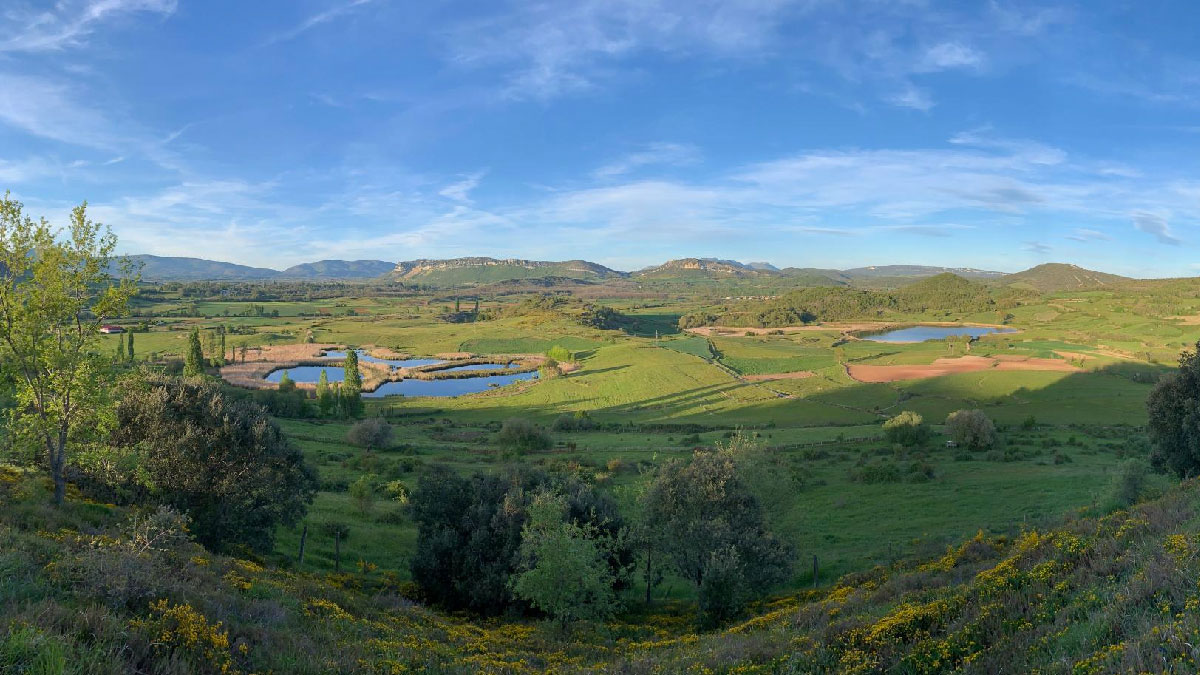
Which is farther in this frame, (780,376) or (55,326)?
(780,376)

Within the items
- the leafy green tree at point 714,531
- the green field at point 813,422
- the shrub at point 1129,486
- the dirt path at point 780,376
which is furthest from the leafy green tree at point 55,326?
the dirt path at point 780,376

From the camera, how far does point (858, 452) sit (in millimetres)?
55469

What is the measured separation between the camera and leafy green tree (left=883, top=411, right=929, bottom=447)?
56.7m

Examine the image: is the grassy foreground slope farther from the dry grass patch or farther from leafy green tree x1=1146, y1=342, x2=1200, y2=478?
the dry grass patch

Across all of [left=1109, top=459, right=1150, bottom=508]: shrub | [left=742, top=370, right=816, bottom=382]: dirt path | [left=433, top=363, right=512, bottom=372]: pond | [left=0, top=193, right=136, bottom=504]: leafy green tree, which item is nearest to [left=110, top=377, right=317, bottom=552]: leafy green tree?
[left=0, top=193, right=136, bottom=504]: leafy green tree

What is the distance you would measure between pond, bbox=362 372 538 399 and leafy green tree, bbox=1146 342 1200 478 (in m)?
100

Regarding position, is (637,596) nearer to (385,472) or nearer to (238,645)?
(238,645)

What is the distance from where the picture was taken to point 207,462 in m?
23.5

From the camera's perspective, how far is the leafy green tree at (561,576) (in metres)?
21.0

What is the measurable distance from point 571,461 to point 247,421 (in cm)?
3386

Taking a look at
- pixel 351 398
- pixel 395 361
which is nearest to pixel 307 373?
pixel 395 361

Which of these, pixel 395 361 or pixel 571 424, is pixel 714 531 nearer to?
pixel 571 424

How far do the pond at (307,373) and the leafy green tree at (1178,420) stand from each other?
12498cm

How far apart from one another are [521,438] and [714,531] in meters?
42.6
